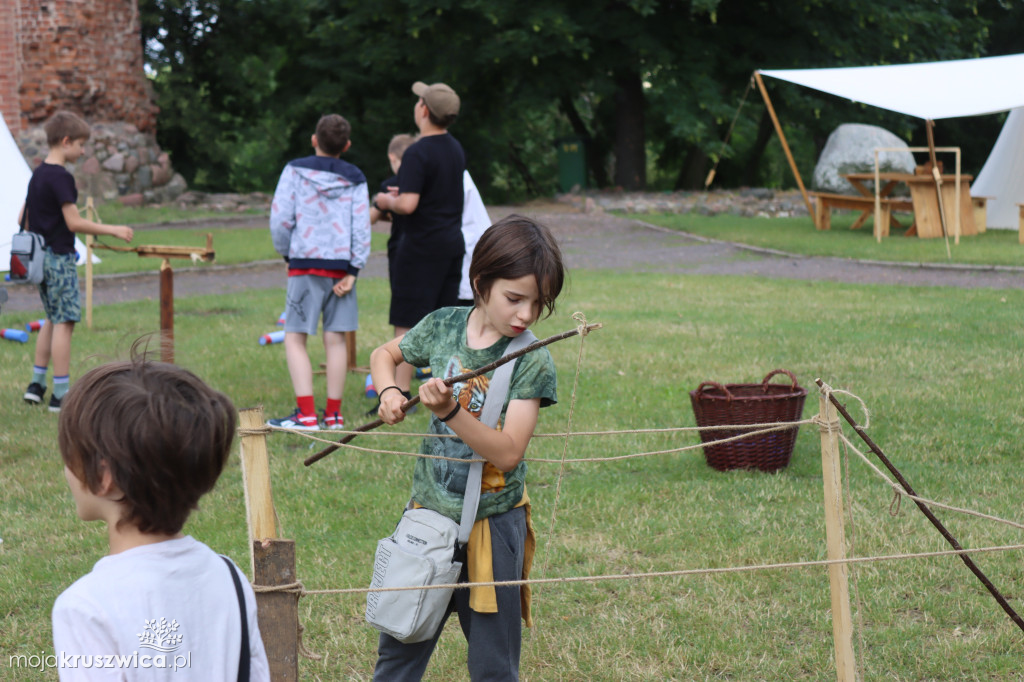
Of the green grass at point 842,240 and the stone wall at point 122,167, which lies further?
the stone wall at point 122,167

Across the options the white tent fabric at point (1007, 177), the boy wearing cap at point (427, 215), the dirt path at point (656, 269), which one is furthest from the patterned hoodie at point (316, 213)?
the white tent fabric at point (1007, 177)

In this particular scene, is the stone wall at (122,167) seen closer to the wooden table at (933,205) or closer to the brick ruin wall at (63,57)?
the brick ruin wall at (63,57)

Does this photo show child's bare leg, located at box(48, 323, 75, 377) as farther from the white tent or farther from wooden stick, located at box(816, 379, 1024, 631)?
the white tent

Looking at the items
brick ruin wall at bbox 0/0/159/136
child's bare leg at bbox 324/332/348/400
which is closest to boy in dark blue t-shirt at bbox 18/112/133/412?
child's bare leg at bbox 324/332/348/400

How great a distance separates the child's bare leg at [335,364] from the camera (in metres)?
5.88

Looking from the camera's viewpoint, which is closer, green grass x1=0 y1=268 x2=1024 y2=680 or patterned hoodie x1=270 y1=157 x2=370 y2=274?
green grass x1=0 y1=268 x2=1024 y2=680

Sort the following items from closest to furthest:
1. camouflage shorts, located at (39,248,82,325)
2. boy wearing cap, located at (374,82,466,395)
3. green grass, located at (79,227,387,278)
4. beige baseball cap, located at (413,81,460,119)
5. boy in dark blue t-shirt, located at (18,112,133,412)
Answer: beige baseball cap, located at (413,81,460,119) → boy wearing cap, located at (374,82,466,395) → boy in dark blue t-shirt, located at (18,112,133,412) → camouflage shorts, located at (39,248,82,325) → green grass, located at (79,227,387,278)

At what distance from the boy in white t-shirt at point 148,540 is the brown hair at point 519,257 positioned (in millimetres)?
920

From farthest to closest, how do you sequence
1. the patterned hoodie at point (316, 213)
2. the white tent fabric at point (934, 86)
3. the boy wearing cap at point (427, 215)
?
1. the white tent fabric at point (934, 86)
2. the boy wearing cap at point (427, 215)
3. the patterned hoodie at point (316, 213)

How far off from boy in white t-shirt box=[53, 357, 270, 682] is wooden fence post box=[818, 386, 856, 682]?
4.78 feet

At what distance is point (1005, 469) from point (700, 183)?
851 inches

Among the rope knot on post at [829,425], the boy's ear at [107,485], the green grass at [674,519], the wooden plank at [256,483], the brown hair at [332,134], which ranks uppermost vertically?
the brown hair at [332,134]

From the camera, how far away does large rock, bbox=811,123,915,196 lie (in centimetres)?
2045

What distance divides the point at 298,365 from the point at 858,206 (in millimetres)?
13695
